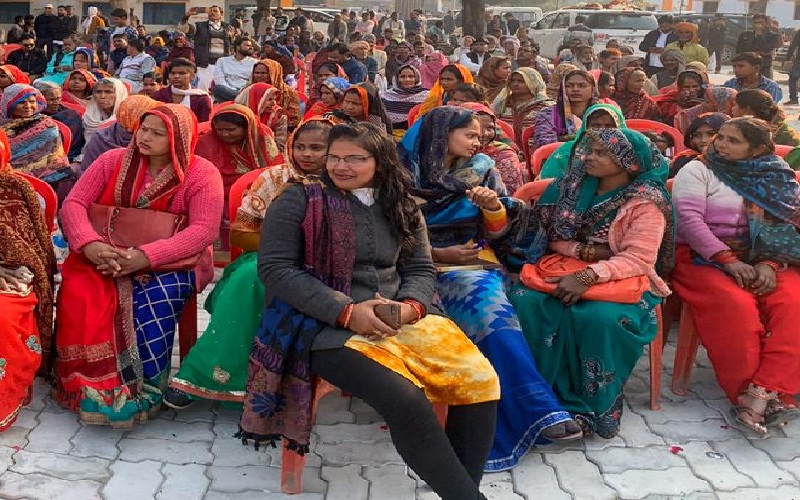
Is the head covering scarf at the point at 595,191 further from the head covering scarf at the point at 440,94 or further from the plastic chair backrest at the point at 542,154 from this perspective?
the head covering scarf at the point at 440,94

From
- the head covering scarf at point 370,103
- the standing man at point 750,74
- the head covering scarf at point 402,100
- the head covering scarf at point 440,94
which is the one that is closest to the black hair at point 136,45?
the head covering scarf at point 402,100

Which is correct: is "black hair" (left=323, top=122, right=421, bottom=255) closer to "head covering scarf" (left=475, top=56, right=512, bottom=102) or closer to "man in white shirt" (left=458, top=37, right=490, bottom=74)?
"head covering scarf" (left=475, top=56, right=512, bottom=102)

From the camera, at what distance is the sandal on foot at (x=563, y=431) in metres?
2.94

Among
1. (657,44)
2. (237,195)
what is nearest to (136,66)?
(657,44)

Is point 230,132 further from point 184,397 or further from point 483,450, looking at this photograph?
point 483,450

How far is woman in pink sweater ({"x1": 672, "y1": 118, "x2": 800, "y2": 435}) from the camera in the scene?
324 centimetres

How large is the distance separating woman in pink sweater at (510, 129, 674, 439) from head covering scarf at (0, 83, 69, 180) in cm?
293

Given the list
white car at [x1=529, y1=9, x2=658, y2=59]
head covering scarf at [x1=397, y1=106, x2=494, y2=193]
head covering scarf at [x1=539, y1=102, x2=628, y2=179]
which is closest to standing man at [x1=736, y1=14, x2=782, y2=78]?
white car at [x1=529, y1=9, x2=658, y2=59]

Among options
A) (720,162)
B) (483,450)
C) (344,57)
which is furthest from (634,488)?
(344,57)

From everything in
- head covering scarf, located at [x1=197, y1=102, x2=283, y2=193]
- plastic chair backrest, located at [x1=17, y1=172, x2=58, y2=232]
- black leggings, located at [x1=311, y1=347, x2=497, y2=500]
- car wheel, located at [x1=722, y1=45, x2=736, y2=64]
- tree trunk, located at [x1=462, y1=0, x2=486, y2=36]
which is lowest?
black leggings, located at [x1=311, y1=347, x2=497, y2=500]

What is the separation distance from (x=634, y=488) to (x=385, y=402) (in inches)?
39.5

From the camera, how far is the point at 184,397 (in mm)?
3139

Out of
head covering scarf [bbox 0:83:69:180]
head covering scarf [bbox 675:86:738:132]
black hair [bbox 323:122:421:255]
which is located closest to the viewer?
black hair [bbox 323:122:421:255]

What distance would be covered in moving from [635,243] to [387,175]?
112 cm
